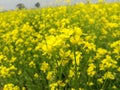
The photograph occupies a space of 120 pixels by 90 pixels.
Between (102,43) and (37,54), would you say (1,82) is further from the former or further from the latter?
(102,43)

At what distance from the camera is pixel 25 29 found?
6.03 metres

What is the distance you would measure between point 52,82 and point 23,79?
95 centimetres

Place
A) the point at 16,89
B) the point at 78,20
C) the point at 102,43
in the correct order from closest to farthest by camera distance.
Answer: the point at 16,89
the point at 102,43
the point at 78,20

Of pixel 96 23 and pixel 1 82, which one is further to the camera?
pixel 96 23

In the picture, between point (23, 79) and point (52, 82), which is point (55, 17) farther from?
point (52, 82)

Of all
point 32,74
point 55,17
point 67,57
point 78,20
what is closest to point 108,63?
point 67,57

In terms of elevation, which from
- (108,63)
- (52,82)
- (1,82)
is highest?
(108,63)

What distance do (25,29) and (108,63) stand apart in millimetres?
2698

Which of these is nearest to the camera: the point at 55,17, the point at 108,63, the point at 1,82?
the point at 108,63

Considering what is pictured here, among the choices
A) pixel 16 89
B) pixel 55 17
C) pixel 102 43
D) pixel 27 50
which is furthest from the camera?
pixel 55 17

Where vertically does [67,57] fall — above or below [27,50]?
above

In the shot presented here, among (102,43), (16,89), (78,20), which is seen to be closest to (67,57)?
(16,89)

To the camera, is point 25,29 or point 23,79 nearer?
point 23,79

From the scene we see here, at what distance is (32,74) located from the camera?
4.78 metres
